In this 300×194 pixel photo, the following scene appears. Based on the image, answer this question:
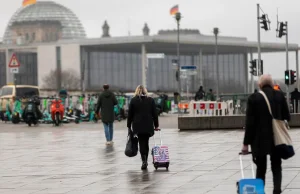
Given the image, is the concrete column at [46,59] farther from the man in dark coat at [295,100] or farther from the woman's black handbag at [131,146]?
the woman's black handbag at [131,146]

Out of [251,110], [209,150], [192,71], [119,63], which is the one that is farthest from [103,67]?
[251,110]

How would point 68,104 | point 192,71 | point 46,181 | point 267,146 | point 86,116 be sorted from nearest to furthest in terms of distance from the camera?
point 267,146 < point 46,181 < point 86,116 < point 68,104 < point 192,71

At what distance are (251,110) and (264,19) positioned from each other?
37.0 m

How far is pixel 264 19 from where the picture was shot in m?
48.5

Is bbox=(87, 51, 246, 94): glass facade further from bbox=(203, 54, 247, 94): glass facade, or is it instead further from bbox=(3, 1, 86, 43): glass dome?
bbox=(3, 1, 86, 43): glass dome

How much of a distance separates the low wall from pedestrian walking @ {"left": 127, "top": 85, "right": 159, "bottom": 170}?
14307mm

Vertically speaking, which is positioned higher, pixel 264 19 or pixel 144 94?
pixel 264 19

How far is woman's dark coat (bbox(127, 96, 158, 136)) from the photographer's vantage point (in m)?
18.1

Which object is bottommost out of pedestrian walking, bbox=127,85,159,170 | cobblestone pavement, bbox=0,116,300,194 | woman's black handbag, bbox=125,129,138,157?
cobblestone pavement, bbox=0,116,300,194

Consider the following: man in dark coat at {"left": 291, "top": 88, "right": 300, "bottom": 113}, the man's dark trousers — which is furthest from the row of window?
the man's dark trousers

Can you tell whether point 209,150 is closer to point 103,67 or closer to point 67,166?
point 67,166

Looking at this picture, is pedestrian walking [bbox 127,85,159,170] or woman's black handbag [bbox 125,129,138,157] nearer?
pedestrian walking [bbox 127,85,159,170]

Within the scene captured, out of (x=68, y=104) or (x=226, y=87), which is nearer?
(x=68, y=104)

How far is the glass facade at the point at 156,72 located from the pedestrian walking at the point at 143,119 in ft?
386
